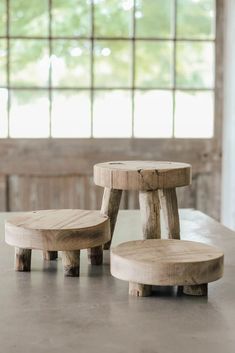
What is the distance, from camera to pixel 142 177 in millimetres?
1356

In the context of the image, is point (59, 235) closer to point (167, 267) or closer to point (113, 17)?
point (167, 267)

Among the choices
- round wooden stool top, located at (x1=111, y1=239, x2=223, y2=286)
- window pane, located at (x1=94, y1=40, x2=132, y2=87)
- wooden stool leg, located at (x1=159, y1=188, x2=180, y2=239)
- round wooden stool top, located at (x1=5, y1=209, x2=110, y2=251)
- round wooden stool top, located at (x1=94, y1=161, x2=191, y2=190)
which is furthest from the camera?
window pane, located at (x1=94, y1=40, x2=132, y2=87)

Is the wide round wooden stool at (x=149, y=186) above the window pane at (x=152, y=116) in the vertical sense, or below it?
below

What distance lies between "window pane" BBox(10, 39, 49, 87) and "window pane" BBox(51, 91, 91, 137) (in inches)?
5.2

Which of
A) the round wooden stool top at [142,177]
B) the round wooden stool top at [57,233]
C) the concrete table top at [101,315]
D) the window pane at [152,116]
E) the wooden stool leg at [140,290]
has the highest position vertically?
the window pane at [152,116]

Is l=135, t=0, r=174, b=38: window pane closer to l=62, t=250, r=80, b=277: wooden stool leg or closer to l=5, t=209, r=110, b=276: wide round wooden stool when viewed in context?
l=5, t=209, r=110, b=276: wide round wooden stool

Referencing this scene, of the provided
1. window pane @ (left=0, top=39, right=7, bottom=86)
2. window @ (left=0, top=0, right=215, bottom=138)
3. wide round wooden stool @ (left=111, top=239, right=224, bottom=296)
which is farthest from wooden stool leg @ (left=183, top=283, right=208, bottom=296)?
window pane @ (left=0, top=39, right=7, bottom=86)

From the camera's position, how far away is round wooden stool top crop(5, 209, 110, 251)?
49.4 inches

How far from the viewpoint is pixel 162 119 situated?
11.2 feet

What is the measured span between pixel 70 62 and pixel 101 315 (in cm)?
244

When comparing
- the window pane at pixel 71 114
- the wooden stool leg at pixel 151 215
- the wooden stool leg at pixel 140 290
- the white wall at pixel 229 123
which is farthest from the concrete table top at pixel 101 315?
the window pane at pixel 71 114

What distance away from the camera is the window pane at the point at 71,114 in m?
3.35

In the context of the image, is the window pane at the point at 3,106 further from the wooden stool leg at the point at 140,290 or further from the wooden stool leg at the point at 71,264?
the wooden stool leg at the point at 140,290

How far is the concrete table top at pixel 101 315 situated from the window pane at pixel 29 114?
1.98 metres
